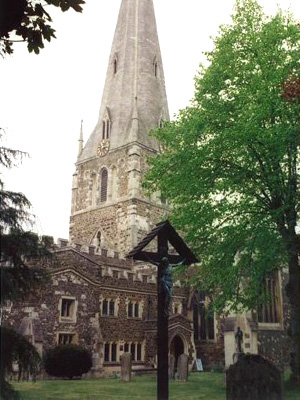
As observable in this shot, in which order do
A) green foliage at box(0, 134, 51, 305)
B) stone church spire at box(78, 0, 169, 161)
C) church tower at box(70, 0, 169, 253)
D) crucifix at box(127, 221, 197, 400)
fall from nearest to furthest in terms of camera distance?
green foliage at box(0, 134, 51, 305) < crucifix at box(127, 221, 197, 400) < church tower at box(70, 0, 169, 253) < stone church spire at box(78, 0, 169, 161)

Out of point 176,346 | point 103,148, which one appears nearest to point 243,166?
point 176,346

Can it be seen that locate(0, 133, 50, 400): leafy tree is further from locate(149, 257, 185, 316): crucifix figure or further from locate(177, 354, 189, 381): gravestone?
locate(177, 354, 189, 381): gravestone

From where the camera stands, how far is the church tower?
38594mm

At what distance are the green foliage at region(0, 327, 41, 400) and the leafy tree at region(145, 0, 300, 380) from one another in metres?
9.51

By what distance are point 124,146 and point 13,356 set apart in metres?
35.4

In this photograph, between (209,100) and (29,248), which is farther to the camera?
(209,100)

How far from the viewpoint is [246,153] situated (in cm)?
1553

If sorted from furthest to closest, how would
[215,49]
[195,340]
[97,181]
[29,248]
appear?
1. [97,181]
2. [195,340]
3. [215,49]
4. [29,248]

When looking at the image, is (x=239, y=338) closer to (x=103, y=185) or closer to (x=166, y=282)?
(x=166, y=282)

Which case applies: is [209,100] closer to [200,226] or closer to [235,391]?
[200,226]

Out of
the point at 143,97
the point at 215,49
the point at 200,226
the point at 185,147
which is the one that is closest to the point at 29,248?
the point at 200,226

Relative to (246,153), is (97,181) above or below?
above

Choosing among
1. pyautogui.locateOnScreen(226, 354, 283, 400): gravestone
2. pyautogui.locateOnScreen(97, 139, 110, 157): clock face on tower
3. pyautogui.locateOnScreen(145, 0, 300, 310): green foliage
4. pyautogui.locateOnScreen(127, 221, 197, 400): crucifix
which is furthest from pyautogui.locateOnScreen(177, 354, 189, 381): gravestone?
pyautogui.locateOnScreen(97, 139, 110, 157): clock face on tower

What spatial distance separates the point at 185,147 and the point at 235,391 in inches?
370
